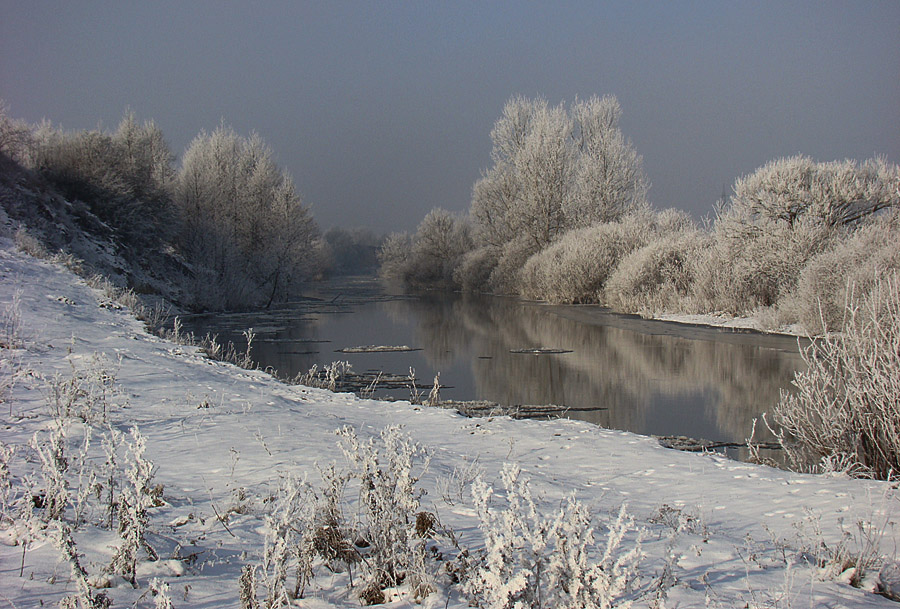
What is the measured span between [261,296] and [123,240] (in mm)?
5682

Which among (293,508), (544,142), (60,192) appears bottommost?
(293,508)

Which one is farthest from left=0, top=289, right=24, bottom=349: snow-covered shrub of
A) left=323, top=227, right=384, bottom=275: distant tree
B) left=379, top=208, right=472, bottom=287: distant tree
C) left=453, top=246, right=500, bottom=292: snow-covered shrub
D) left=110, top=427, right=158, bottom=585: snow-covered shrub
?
left=323, top=227, right=384, bottom=275: distant tree

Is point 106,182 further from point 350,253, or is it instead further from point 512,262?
point 350,253

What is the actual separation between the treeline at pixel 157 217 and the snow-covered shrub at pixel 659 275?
14.9 metres

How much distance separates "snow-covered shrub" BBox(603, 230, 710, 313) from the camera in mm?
21953

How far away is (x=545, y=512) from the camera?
362cm

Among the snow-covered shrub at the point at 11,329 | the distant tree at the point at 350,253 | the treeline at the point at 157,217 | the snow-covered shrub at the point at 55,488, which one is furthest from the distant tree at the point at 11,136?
the distant tree at the point at 350,253

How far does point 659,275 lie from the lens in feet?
76.3

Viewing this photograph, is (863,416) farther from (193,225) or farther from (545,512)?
(193,225)

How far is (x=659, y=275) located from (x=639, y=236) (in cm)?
513

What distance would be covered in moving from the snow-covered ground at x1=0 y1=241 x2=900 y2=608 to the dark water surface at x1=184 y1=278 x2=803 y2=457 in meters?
1.93

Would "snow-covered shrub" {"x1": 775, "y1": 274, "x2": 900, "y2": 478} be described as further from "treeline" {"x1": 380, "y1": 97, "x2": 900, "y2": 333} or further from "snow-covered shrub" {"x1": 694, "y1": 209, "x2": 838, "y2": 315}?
"snow-covered shrub" {"x1": 694, "y1": 209, "x2": 838, "y2": 315}

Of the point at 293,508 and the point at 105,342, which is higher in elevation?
the point at 105,342

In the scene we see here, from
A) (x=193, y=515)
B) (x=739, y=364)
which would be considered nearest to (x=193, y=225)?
(x=739, y=364)
